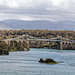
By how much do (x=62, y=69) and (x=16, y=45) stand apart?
69944 mm

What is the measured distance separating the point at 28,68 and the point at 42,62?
9.53 m

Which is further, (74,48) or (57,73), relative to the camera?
(74,48)

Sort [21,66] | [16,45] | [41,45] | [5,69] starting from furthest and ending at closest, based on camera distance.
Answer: [41,45] < [16,45] < [21,66] < [5,69]

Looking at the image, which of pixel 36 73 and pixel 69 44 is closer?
pixel 36 73

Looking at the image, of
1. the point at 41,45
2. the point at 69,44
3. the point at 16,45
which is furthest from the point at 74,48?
the point at 16,45

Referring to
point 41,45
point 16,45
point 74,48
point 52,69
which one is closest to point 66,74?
point 52,69

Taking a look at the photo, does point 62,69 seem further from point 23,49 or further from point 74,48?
point 74,48

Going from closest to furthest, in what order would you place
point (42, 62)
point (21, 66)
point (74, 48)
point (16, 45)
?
1. point (21, 66)
2. point (42, 62)
3. point (16, 45)
4. point (74, 48)

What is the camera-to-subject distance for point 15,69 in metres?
64.9

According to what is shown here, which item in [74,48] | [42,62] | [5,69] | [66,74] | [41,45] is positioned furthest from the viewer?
[41,45]

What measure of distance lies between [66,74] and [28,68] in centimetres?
825

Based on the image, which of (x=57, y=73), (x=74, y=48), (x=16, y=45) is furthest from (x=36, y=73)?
(x=74, y=48)

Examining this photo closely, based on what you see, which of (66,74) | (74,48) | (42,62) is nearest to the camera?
(66,74)

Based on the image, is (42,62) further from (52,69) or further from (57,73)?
(57,73)
